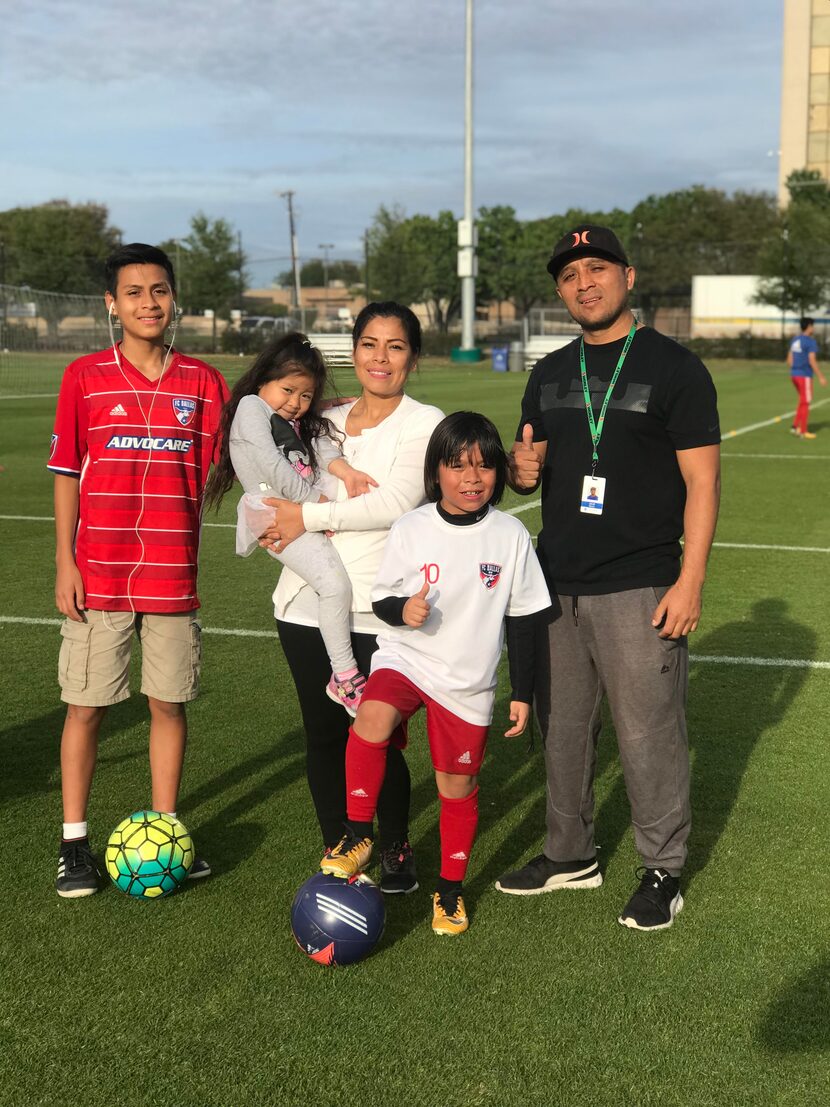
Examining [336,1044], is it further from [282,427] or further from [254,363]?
[254,363]

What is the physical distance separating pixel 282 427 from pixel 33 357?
31088mm

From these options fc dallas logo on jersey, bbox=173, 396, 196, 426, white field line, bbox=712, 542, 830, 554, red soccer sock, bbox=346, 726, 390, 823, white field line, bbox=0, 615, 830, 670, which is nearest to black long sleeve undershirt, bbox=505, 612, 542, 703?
red soccer sock, bbox=346, 726, 390, 823

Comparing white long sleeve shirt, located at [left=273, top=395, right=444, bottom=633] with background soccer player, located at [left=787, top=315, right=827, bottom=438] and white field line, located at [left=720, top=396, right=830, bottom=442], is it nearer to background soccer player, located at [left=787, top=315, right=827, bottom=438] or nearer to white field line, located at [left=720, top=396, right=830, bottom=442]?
white field line, located at [left=720, top=396, right=830, bottom=442]

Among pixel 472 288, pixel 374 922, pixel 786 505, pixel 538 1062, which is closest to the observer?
pixel 538 1062

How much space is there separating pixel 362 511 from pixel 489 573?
0.47m

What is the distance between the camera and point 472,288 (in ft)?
154

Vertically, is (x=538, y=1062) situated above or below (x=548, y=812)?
below

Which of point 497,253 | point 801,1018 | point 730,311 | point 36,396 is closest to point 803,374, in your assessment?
point 36,396

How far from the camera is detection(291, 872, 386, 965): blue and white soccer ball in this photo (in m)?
3.81

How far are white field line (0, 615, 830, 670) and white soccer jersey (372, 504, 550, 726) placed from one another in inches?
154

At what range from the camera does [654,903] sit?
13.7ft

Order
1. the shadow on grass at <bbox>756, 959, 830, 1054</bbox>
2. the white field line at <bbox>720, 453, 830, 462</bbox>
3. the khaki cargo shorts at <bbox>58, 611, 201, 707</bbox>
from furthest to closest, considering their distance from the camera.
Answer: the white field line at <bbox>720, 453, 830, 462</bbox>, the khaki cargo shorts at <bbox>58, 611, 201, 707</bbox>, the shadow on grass at <bbox>756, 959, 830, 1054</bbox>

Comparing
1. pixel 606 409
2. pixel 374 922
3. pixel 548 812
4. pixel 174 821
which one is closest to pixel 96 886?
pixel 174 821

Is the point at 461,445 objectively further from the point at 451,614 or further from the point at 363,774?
the point at 363,774
